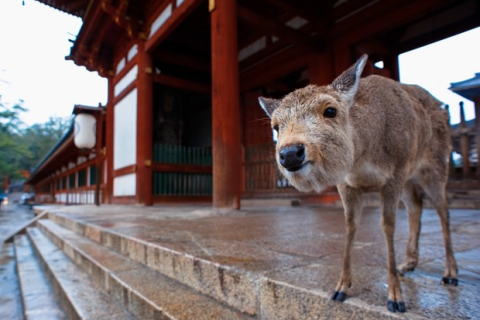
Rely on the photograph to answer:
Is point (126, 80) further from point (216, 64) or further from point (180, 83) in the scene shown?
point (216, 64)

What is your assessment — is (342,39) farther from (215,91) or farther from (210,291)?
(210,291)

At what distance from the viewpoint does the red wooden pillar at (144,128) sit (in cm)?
756

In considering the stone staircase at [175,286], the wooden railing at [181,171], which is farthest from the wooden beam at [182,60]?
the stone staircase at [175,286]

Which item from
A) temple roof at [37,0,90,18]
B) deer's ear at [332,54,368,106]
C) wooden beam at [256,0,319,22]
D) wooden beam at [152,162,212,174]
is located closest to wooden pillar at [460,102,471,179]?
wooden beam at [256,0,319,22]

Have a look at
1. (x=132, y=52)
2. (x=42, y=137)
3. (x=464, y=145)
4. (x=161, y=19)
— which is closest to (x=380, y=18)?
(x=464, y=145)

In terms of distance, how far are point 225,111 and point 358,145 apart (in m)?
3.74

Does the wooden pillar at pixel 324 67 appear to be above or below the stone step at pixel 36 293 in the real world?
above

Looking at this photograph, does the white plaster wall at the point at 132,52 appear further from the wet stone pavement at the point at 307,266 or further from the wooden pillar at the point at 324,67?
the wet stone pavement at the point at 307,266

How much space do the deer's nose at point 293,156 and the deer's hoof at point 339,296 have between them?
1.58 feet

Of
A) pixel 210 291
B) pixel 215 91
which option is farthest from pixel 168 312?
pixel 215 91

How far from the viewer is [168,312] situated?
4.88 feet

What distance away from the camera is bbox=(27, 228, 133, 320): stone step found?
1911 millimetres

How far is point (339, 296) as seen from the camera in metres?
1.10

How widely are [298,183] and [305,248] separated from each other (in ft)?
3.54
